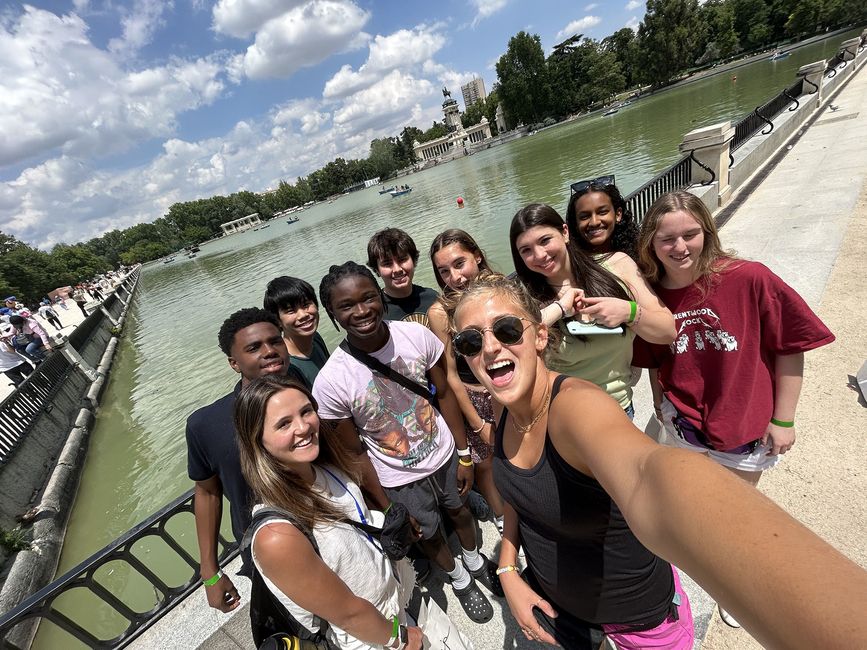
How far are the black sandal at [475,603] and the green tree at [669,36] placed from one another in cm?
8106

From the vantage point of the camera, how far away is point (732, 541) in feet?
2.24

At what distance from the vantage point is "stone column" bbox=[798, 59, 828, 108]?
520 inches

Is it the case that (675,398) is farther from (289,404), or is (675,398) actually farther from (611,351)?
(289,404)

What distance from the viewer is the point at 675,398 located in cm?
209

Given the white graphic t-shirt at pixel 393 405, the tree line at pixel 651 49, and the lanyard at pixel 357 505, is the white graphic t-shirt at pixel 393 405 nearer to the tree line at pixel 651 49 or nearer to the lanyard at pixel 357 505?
the lanyard at pixel 357 505

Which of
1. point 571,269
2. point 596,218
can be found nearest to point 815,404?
point 596,218

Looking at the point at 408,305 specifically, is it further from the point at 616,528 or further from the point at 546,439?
the point at 616,528

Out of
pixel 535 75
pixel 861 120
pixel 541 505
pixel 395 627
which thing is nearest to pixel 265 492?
pixel 395 627

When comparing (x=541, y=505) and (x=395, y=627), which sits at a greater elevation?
(x=541, y=505)

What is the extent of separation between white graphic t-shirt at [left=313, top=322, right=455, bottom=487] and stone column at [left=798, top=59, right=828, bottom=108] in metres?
18.7

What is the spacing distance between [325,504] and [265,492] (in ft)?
0.84

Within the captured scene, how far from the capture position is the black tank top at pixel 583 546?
3.99 ft

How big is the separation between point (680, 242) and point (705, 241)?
5.1 inches

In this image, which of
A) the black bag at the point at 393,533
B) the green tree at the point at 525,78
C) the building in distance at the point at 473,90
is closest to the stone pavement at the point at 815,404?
the black bag at the point at 393,533
